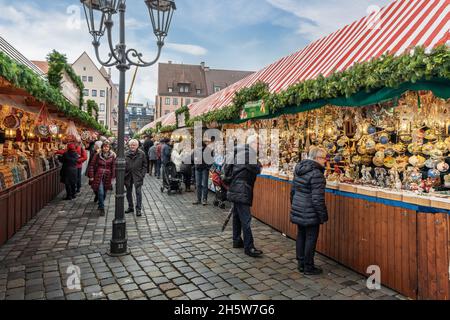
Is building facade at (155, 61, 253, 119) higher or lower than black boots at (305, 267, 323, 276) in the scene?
higher

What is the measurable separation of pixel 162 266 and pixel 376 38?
16.2 feet

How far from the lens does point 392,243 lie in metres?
3.72

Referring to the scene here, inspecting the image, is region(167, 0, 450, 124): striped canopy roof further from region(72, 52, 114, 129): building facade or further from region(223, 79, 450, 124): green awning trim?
region(72, 52, 114, 129): building facade

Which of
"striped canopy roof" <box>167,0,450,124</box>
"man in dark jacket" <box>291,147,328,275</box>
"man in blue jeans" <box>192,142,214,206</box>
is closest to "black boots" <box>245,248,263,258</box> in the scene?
"man in dark jacket" <box>291,147,328,275</box>

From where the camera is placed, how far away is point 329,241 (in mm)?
4785

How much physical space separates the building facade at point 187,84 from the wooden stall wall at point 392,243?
5477cm

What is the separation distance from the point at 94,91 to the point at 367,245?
62.7 meters

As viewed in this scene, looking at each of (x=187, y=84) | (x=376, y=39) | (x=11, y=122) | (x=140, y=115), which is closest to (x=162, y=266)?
(x=376, y=39)

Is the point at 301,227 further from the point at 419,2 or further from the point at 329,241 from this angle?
the point at 419,2

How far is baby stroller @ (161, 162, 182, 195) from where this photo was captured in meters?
10.5

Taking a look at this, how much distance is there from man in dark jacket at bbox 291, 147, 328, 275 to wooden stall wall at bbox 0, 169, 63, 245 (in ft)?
16.0

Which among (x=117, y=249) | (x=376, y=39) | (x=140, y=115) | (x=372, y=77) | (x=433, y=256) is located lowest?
(x=117, y=249)

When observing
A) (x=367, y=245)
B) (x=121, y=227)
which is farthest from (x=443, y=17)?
(x=121, y=227)

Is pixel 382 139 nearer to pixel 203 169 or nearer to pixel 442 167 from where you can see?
pixel 442 167
